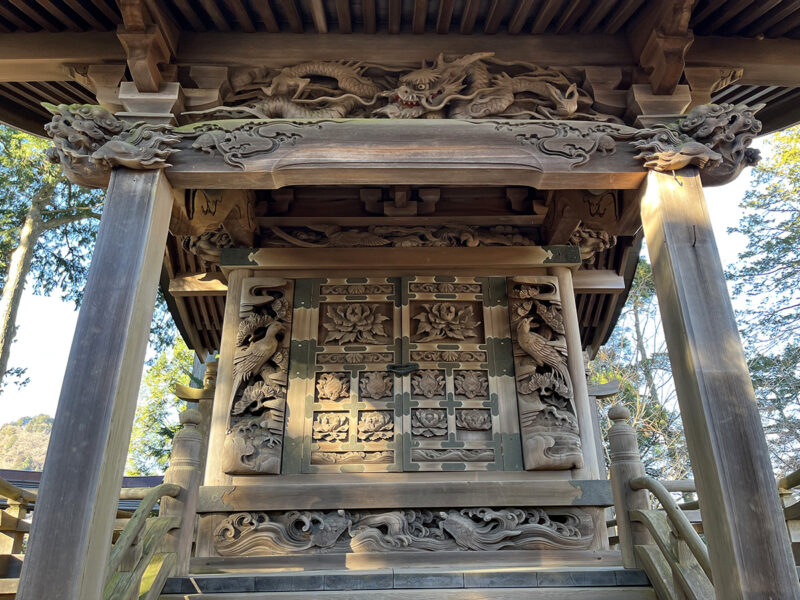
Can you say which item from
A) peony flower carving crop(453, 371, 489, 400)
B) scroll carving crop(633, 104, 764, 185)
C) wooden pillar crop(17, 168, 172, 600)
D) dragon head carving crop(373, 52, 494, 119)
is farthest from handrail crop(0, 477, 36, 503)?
scroll carving crop(633, 104, 764, 185)

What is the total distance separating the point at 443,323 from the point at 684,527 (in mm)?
2809

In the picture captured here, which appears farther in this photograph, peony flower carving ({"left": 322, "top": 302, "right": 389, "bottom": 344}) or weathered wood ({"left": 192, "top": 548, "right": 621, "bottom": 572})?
peony flower carving ({"left": 322, "top": 302, "right": 389, "bottom": 344})

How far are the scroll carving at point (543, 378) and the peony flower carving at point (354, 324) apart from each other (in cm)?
131

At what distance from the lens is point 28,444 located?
36.1m

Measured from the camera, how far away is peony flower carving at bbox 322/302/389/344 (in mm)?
5734

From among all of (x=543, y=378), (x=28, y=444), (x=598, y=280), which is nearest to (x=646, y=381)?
(x=598, y=280)

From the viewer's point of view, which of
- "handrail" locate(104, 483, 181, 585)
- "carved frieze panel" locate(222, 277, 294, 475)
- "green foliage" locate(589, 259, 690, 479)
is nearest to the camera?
"handrail" locate(104, 483, 181, 585)

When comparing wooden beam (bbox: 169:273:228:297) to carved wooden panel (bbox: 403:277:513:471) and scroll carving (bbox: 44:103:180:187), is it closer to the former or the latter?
carved wooden panel (bbox: 403:277:513:471)

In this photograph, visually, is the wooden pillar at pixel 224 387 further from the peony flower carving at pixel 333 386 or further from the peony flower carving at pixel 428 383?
the peony flower carving at pixel 428 383

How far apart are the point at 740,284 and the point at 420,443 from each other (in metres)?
15.3

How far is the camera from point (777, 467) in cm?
1688

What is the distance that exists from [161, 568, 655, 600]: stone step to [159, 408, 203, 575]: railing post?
0.22 meters

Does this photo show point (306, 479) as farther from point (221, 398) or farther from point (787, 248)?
point (787, 248)

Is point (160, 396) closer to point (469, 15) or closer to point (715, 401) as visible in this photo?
point (469, 15)
